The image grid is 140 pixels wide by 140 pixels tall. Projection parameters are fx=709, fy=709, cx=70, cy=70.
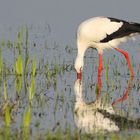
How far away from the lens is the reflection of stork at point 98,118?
8.93 meters

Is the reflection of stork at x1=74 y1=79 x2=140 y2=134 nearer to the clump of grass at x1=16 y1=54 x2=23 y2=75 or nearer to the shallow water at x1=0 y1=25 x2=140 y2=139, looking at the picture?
the shallow water at x1=0 y1=25 x2=140 y2=139

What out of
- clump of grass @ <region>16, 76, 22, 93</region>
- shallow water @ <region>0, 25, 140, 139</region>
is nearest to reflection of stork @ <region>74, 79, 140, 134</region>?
shallow water @ <region>0, 25, 140, 139</region>

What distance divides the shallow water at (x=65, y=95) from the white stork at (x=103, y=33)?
0.46 meters

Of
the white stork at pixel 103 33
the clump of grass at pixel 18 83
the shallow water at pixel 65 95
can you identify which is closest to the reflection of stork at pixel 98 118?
the shallow water at pixel 65 95

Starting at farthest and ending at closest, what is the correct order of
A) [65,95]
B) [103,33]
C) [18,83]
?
[103,33] < [18,83] < [65,95]

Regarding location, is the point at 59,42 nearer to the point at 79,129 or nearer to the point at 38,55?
the point at 38,55

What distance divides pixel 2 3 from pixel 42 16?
1230 millimetres

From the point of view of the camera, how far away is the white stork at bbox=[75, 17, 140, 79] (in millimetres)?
13547

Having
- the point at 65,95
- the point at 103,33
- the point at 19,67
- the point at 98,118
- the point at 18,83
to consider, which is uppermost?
the point at 103,33

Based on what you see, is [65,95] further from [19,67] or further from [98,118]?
[98,118]

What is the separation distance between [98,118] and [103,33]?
4308 millimetres

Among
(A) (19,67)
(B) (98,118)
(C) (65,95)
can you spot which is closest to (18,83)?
(A) (19,67)

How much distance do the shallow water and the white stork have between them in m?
0.46

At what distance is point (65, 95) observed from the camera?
11.1 m
